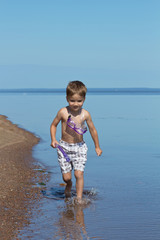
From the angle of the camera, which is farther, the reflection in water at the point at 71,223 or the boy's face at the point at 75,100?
the boy's face at the point at 75,100

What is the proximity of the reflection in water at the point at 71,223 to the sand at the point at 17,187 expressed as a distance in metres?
0.41

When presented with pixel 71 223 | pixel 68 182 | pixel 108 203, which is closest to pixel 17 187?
pixel 68 182

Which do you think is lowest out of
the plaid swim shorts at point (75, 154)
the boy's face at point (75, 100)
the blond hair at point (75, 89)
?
the plaid swim shorts at point (75, 154)

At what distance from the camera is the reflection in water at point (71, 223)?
164 inches

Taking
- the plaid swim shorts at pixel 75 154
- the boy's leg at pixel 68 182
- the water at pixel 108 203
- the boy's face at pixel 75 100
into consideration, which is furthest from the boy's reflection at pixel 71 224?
the boy's face at pixel 75 100

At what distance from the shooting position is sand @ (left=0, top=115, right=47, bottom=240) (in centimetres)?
445

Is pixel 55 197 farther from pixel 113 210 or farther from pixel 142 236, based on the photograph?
pixel 142 236

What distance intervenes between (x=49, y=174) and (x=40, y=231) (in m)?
3.17

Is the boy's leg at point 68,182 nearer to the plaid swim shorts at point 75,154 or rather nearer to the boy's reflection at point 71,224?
the plaid swim shorts at point 75,154

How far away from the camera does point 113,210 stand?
5.15 metres

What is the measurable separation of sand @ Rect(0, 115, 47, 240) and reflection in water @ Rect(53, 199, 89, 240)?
41 cm

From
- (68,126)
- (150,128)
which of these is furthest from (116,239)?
(150,128)

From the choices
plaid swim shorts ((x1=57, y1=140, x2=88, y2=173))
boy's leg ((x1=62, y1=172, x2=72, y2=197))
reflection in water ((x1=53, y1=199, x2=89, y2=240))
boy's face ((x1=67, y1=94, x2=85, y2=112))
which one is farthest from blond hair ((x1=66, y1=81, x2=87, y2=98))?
reflection in water ((x1=53, y1=199, x2=89, y2=240))

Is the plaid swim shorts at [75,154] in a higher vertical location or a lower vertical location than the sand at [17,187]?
higher
